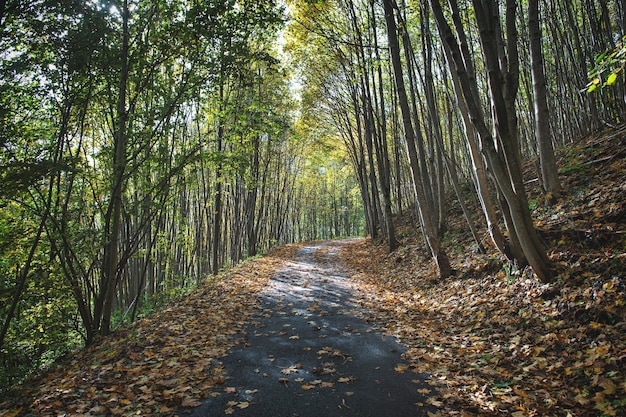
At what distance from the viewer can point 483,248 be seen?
7.65 meters

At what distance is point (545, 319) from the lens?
13.7 ft

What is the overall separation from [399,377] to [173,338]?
3597mm

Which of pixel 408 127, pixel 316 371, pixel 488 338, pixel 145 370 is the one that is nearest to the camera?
pixel 316 371

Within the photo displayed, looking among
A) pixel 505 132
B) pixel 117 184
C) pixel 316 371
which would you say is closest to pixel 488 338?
pixel 316 371

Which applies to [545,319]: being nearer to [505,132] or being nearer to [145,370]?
[505,132]

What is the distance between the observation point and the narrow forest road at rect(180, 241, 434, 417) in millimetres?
3154

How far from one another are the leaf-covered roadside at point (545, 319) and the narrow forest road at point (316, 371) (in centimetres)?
33

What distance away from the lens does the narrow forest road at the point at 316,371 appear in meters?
3.15

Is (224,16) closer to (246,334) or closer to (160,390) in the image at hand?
(246,334)

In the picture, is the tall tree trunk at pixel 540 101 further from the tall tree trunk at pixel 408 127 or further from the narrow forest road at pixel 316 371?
the narrow forest road at pixel 316 371

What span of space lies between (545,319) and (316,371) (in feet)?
9.51

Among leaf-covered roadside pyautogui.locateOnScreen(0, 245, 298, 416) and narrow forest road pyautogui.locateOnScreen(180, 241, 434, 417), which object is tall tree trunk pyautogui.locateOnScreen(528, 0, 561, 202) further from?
leaf-covered roadside pyautogui.locateOnScreen(0, 245, 298, 416)

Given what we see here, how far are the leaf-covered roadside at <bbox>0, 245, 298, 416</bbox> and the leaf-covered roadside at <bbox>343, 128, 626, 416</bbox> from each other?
2.57 metres

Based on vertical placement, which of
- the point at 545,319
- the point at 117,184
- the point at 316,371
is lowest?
the point at 316,371
